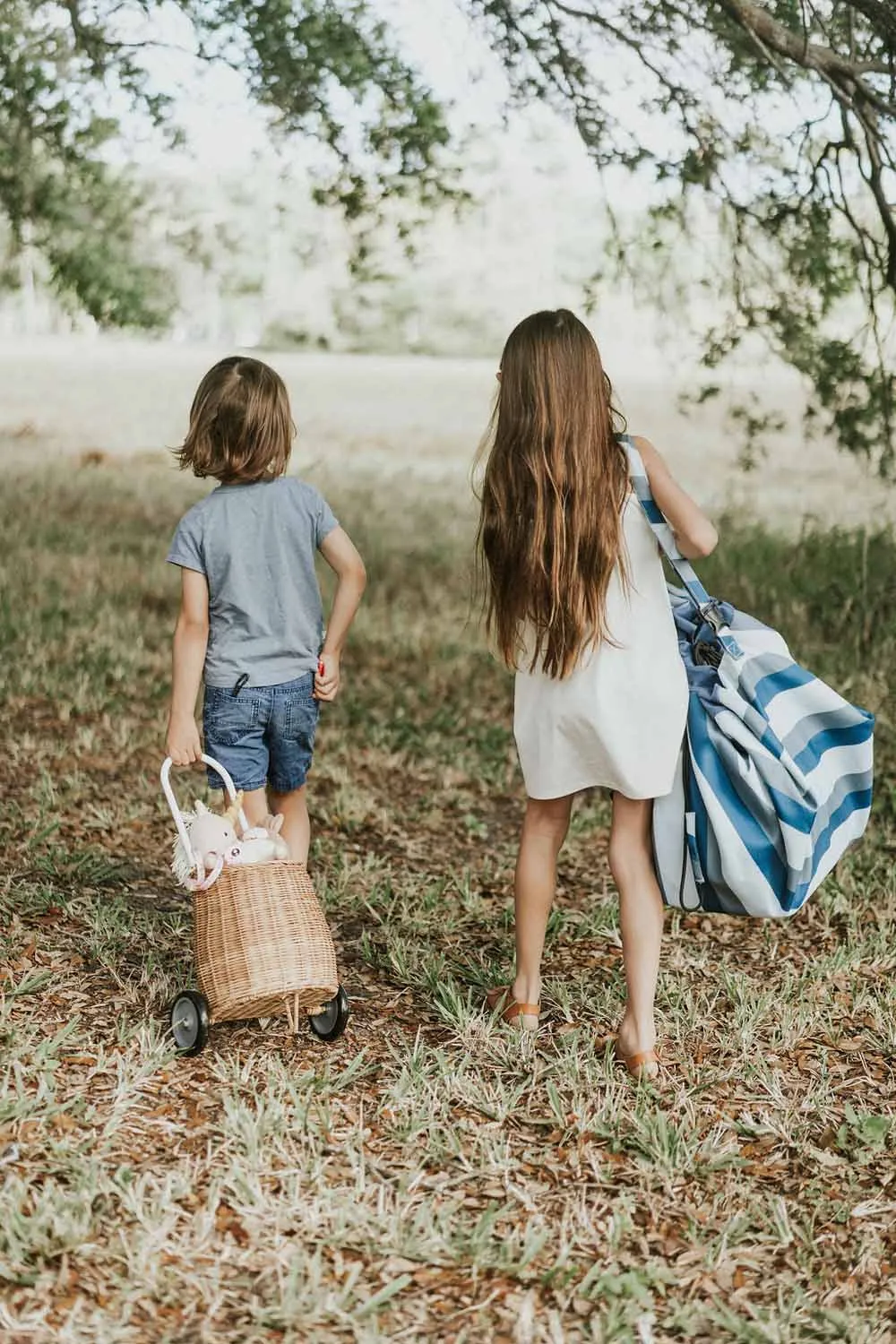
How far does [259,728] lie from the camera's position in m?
3.85

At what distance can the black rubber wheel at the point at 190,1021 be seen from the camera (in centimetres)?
351

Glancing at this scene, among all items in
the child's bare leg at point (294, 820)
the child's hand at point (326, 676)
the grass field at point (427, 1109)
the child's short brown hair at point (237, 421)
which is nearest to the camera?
the grass field at point (427, 1109)

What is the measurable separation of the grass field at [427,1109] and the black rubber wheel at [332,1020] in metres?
0.06

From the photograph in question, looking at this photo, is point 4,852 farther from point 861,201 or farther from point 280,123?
point 861,201

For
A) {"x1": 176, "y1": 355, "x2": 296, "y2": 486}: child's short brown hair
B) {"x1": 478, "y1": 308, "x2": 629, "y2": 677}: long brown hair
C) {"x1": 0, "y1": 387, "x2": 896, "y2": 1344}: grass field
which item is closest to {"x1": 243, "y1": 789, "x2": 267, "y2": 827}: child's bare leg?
{"x1": 0, "y1": 387, "x2": 896, "y2": 1344}: grass field

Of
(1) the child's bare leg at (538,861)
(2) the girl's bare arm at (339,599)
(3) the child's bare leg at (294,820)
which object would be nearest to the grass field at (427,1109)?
(1) the child's bare leg at (538,861)

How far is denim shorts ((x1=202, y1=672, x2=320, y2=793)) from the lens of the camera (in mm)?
3814

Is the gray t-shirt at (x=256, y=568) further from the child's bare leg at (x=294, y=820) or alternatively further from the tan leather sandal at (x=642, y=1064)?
the tan leather sandal at (x=642, y=1064)

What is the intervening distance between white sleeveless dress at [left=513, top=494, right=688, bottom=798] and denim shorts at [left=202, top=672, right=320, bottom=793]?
80 cm

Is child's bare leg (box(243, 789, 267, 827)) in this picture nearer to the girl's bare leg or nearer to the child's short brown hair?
the girl's bare leg

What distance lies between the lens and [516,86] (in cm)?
710

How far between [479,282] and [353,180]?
3492cm

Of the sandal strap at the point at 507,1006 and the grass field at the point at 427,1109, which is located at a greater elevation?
the sandal strap at the point at 507,1006

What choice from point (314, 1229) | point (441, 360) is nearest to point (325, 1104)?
point (314, 1229)
